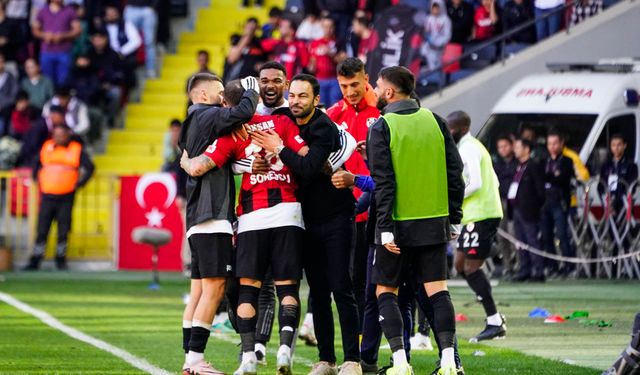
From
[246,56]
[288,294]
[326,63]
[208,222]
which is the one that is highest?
[246,56]

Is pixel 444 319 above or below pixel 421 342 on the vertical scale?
above

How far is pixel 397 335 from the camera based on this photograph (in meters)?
11.9

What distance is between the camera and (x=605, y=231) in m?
23.8

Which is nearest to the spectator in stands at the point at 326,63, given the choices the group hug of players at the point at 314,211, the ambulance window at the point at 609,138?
the ambulance window at the point at 609,138

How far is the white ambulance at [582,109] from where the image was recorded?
2395cm

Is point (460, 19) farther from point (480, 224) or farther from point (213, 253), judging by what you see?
point (213, 253)

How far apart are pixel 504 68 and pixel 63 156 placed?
22.9 feet

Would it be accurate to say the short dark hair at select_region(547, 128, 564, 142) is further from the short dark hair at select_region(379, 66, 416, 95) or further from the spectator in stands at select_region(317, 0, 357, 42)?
the short dark hair at select_region(379, 66, 416, 95)

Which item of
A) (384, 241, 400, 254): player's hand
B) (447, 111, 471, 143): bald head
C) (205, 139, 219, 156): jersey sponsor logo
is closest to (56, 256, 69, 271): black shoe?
(447, 111, 471, 143): bald head

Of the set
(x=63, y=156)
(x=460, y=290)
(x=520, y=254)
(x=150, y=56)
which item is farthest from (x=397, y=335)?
(x=150, y=56)

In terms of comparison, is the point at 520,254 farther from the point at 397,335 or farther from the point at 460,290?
the point at 397,335

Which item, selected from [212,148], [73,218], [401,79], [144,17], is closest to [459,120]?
[401,79]

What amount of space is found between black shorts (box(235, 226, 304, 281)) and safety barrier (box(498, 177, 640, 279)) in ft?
38.3

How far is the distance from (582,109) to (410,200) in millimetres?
12447
